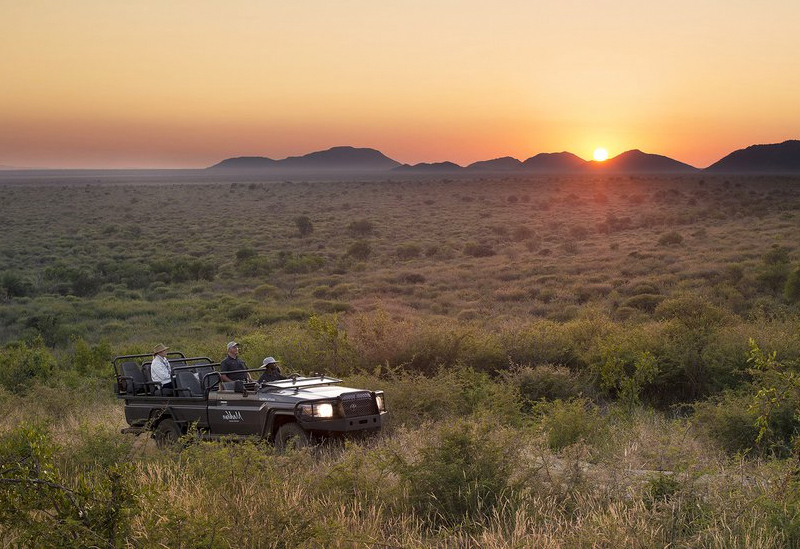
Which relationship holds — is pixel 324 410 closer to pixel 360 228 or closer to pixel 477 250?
pixel 477 250

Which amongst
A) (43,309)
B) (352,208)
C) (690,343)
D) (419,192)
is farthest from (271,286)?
(419,192)

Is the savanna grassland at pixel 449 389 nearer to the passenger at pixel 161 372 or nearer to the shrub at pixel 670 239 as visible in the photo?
the shrub at pixel 670 239

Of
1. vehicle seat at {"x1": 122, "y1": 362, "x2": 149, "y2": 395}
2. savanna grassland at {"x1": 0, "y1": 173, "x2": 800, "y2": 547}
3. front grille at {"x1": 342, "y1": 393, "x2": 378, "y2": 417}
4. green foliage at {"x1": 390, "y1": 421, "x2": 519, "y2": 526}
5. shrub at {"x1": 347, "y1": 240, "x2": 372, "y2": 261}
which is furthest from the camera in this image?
shrub at {"x1": 347, "y1": 240, "x2": 372, "y2": 261}

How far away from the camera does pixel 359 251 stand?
162 feet

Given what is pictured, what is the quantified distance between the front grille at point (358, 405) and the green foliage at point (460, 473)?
2438 mm

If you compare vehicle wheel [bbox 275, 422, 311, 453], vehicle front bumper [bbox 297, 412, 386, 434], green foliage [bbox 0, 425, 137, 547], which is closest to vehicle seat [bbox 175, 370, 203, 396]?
vehicle wheel [bbox 275, 422, 311, 453]

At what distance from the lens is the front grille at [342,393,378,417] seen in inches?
442

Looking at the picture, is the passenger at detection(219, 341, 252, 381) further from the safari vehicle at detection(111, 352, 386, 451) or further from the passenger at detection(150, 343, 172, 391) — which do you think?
the passenger at detection(150, 343, 172, 391)

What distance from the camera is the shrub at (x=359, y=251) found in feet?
161

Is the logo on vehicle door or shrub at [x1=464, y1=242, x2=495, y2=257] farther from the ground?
the logo on vehicle door

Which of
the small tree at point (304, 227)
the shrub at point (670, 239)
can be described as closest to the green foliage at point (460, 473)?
the shrub at point (670, 239)

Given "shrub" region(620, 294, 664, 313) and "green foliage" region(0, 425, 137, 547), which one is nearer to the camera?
"green foliage" region(0, 425, 137, 547)

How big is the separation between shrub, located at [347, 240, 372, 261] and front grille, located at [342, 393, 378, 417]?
37351 mm

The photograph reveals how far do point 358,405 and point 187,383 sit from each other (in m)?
3.20
